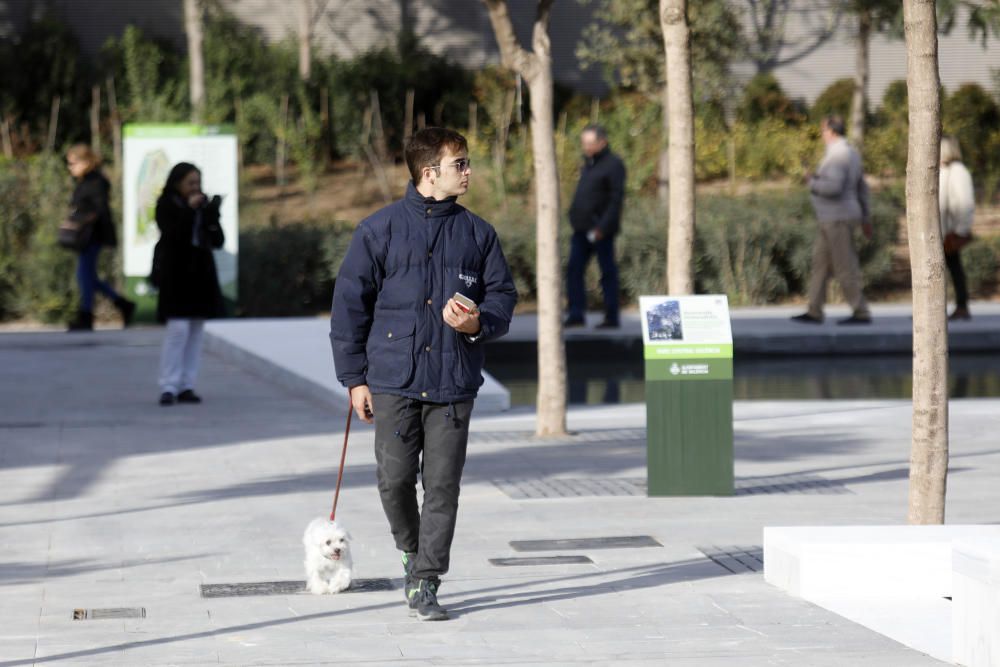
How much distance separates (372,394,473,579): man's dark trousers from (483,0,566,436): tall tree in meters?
4.49

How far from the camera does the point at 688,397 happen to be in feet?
29.5

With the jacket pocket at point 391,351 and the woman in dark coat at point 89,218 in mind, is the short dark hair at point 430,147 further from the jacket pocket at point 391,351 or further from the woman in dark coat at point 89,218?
the woman in dark coat at point 89,218

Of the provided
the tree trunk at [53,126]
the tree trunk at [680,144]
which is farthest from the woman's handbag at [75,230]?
the tree trunk at [53,126]

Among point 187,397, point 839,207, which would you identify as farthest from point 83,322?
point 839,207

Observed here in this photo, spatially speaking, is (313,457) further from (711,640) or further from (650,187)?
(650,187)

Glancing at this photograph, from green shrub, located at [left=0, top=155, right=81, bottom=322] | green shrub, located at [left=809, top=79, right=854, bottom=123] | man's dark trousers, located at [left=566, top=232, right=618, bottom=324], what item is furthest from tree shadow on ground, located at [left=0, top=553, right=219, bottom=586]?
green shrub, located at [left=809, top=79, right=854, bottom=123]

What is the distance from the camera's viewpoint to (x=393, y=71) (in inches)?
1265

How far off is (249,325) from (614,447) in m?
7.28

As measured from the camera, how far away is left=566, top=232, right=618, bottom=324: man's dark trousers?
685 inches

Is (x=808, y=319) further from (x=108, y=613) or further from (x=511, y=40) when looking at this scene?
(x=108, y=613)

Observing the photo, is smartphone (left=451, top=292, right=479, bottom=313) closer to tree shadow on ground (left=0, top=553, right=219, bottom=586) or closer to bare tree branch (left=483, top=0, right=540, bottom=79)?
tree shadow on ground (left=0, top=553, right=219, bottom=586)

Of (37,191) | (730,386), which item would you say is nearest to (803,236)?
(37,191)

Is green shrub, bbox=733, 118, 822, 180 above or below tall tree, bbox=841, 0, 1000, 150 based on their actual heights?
below

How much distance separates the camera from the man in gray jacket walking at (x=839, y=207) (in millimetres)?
17125
